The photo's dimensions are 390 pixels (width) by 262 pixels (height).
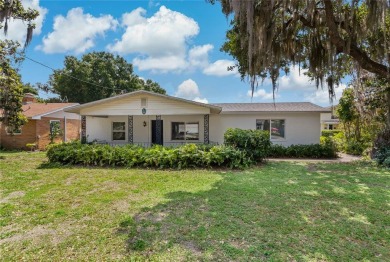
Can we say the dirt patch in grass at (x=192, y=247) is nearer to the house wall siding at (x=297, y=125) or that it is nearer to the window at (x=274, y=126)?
the house wall siding at (x=297, y=125)

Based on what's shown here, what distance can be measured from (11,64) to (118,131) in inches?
291

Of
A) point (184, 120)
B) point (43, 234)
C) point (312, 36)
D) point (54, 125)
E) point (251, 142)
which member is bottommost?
point (43, 234)

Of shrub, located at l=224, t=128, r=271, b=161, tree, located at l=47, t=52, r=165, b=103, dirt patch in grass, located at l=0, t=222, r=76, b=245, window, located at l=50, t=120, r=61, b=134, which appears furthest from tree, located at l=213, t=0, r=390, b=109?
tree, located at l=47, t=52, r=165, b=103

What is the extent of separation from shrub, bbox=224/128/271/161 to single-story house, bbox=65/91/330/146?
2118mm

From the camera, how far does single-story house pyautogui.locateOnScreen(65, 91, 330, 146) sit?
534 inches

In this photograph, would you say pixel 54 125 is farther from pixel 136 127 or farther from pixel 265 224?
pixel 265 224

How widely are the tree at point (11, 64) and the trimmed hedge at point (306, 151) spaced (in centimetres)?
1271

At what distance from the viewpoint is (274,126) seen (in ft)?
51.5

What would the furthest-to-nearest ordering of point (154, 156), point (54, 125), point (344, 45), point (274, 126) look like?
point (54, 125)
point (274, 126)
point (154, 156)
point (344, 45)

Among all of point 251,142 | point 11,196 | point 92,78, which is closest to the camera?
point 11,196

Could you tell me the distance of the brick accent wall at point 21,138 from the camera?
1809 centimetres

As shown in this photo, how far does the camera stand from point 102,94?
33438mm

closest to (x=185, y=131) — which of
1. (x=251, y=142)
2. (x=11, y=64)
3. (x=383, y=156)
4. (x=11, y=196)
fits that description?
(x=251, y=142)

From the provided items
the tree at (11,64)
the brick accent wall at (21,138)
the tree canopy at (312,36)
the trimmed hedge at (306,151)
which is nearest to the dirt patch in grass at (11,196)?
the tree at (11,64)
